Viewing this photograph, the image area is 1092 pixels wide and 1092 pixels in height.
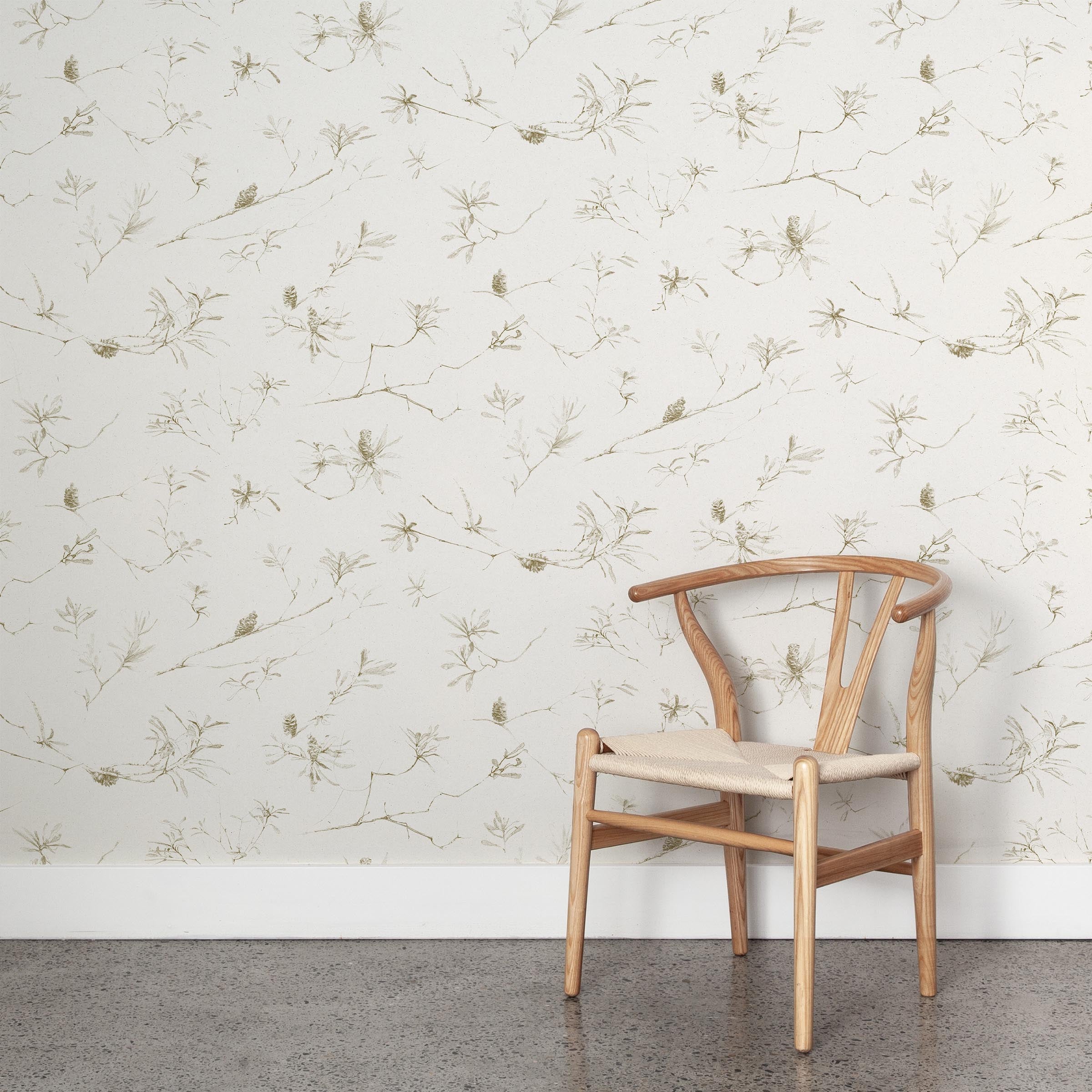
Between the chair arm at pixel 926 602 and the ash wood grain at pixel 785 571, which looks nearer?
the chair arm at pixel 926 602

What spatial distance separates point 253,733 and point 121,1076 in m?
0.69

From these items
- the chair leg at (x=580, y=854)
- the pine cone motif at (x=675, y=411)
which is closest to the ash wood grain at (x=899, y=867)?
the chair leg at (x=580, y=854)

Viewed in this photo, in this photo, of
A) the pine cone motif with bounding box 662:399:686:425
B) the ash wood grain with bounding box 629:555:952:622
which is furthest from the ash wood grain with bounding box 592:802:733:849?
the pine cone motif with bounding box 662:399:686:425

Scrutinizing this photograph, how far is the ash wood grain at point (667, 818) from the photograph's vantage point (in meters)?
1.60

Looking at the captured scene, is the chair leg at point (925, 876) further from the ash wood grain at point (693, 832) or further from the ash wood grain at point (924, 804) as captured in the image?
the ash wood grain at point (693, 832)

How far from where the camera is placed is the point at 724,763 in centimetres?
150

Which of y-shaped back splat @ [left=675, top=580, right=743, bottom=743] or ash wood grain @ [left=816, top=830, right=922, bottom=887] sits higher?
y-shaped back splat @ [left=675, top=580, right=743, bottom=743]

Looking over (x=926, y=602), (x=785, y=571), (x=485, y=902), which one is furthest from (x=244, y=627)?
(x=926, y=602)

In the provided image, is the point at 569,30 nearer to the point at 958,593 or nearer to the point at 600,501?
the point at 600,501

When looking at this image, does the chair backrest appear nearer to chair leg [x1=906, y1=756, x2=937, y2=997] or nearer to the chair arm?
the chair arm

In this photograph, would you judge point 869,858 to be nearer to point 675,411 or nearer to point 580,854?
point 580,854

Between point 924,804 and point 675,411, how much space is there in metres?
0.83

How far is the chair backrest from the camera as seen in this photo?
1668mm

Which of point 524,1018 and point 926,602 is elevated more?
point 926,602
